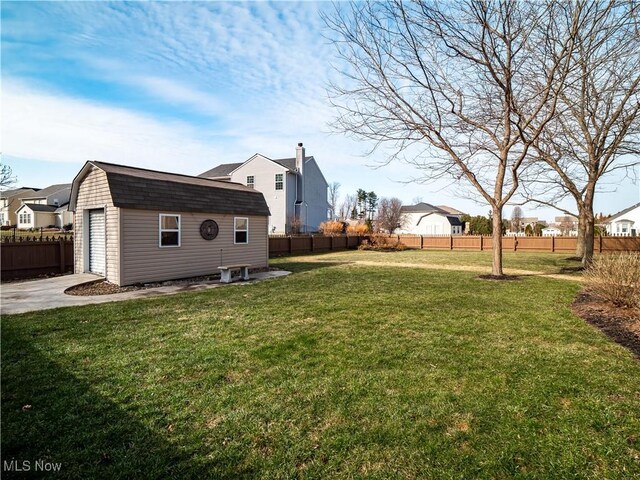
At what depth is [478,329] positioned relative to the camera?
5.38 m

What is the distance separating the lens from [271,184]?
28641mm

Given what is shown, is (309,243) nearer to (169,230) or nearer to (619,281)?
(169,230)

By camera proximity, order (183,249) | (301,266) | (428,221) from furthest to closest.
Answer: (428,221)
(301,266)
(183,249)

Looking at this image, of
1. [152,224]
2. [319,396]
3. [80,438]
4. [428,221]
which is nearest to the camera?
[80,438]

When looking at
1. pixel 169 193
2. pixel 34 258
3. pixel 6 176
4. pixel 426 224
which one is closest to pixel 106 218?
pixel 169 193

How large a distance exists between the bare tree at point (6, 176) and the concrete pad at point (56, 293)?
16.4 meters

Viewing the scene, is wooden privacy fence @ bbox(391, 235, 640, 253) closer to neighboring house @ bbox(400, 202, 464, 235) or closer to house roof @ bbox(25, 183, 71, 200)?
neighboring house @ bbox(400, 202, 464, 235)

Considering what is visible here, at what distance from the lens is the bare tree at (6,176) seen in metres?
20.9

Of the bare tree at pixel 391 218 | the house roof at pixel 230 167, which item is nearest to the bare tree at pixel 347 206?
Result: the bare tree at pixel 391 218

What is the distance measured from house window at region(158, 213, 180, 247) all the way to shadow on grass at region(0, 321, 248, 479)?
7.09 m

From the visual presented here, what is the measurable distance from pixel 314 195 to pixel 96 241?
73.7 feet

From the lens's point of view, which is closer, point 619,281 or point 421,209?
point 619,281

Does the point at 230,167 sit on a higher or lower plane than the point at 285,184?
higher

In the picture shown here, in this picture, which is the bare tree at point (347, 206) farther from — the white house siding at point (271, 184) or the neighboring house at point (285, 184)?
the white house siding at point (271, 184)
